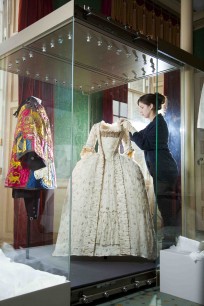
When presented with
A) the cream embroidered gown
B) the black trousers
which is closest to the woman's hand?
the cream embroidered gown

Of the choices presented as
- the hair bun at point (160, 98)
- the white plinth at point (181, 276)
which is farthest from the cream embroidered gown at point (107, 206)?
the hair bun at point (160, 98)

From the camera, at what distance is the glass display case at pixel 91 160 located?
228 cm

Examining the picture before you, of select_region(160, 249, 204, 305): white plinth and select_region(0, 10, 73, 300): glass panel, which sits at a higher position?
select_region(0, 10, 73, 300): glass panel

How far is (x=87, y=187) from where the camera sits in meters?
2.79

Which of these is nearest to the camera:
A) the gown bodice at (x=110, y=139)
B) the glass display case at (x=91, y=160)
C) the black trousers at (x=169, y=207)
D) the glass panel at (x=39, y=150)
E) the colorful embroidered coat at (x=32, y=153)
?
the glass panel at (x=39, y=150)

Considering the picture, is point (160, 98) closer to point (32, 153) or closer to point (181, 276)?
point (32, 153)

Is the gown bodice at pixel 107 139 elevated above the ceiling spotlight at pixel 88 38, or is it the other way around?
the ceiling spotlight at pixel 88 38

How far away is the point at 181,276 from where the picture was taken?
90.7 inches

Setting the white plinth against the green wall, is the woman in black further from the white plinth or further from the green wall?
the green wall

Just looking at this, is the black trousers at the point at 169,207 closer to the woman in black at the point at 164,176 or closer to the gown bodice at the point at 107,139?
the woman in black at the point at 164,176

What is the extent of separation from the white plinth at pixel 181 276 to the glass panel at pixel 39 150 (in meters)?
0.70

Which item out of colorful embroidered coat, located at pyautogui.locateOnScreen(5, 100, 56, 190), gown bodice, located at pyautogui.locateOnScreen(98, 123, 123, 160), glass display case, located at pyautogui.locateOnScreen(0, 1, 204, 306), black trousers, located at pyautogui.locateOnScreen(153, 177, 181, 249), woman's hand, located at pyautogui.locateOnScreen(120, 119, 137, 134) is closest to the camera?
glass display case, located at pyautogui.locateOnScreen(0, 1, 204, 306)

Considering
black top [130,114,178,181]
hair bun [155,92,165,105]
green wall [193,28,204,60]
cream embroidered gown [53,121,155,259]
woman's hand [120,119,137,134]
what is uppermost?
green wall [193,28,204,60]

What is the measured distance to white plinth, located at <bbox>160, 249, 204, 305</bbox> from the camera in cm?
222
